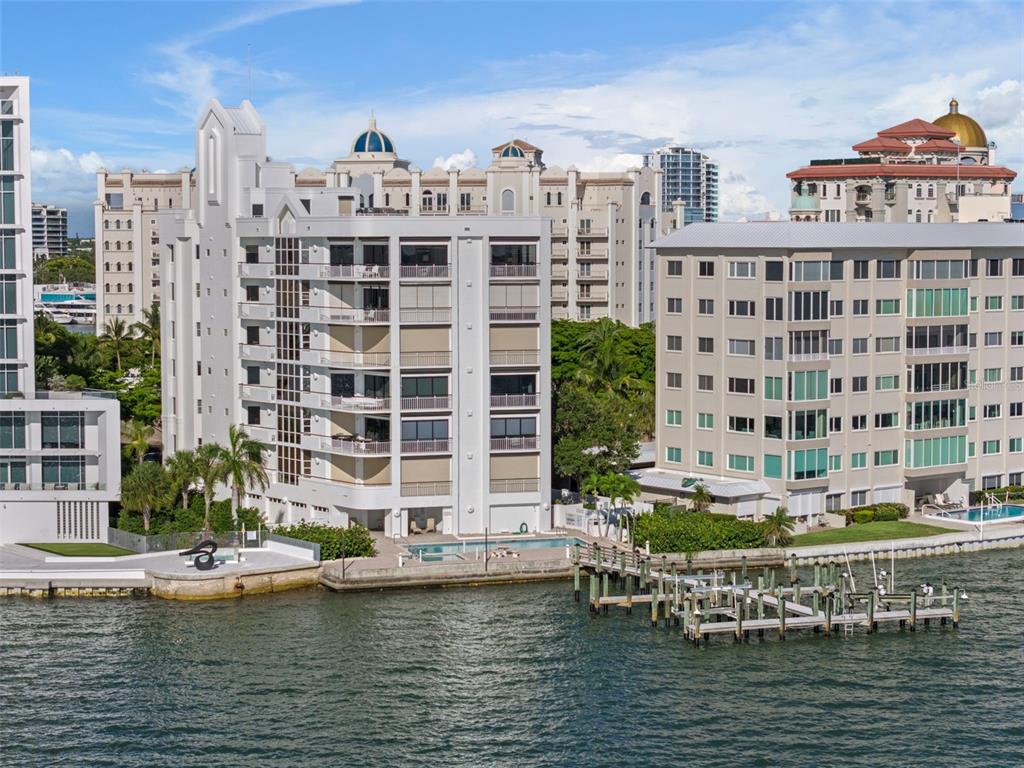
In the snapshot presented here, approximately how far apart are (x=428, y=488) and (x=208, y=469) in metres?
10.9

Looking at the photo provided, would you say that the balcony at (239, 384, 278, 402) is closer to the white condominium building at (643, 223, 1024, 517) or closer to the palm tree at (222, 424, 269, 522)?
the palm tree at (222, 424, 269, 522)

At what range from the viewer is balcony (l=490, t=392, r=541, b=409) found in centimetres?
8356

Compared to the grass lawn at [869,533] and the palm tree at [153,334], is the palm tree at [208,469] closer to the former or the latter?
the grass lawn at [869,533]

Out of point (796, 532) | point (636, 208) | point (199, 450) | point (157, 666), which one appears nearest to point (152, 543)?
point (199, 450)

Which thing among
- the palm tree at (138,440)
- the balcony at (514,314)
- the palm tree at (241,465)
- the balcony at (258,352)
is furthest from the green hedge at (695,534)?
the palm tree at (138,440)

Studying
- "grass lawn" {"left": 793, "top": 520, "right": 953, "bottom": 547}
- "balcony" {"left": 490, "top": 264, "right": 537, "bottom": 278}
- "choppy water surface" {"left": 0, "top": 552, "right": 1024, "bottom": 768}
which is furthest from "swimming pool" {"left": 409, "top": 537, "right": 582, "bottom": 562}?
"balcony" {"left": 490, "top": 264, "right": 537, "bottom": 278}

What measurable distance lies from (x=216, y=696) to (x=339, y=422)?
85.5 feet

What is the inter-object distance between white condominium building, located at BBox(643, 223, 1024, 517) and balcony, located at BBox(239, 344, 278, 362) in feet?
68.3

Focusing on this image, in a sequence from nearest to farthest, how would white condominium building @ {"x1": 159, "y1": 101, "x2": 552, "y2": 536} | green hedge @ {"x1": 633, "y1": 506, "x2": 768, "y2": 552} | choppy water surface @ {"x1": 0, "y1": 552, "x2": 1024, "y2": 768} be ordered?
choppy water surface @ {"x1": 0, "y1": 552, "x2": 1024, "y2": 768} < green hedge @ {"x1": 633, "y1": 506, "x2": 768, "y2": 552} < white condominium building @ {"x1": 159, "y1": 101, "x2": 552, "y2": 536}

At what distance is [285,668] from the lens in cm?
6341

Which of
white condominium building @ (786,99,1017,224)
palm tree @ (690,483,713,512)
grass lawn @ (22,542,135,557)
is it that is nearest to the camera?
grass lawn @ (22,542,135,557)

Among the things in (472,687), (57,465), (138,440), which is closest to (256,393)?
(138,440)

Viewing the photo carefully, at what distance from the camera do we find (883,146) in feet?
590

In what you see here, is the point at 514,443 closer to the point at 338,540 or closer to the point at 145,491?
the point at 338,540
